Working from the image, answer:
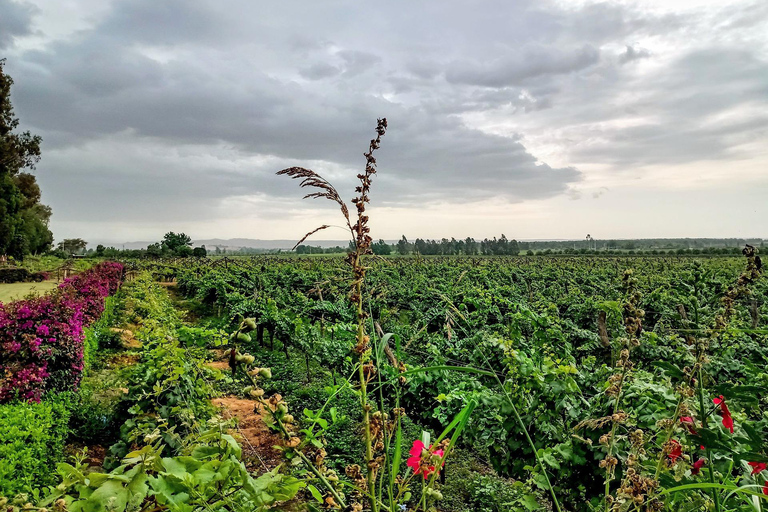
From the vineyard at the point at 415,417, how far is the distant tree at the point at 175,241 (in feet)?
206

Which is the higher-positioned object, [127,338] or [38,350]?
[38,350]

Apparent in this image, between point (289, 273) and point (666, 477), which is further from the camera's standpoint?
point (289, 273)

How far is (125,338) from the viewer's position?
13.0m

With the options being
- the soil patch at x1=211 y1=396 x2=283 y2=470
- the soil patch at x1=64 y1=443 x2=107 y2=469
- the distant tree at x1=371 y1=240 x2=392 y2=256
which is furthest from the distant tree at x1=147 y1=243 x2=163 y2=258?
the distant tree at x1=371 y1=240 x2=392 y2=256

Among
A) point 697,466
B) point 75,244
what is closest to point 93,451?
point 697,466

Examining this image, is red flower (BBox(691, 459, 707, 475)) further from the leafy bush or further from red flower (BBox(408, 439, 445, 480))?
the leafy bush

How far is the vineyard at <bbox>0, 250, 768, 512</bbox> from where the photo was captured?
1.12m

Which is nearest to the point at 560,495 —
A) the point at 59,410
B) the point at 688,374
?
the point at 688,374

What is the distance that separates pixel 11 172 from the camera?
128 ft

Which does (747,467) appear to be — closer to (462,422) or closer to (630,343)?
(630,343)

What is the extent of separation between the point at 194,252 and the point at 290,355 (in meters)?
59.0

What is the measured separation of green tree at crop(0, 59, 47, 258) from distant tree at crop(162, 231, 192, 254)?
28.4 meters

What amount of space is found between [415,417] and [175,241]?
241 ft

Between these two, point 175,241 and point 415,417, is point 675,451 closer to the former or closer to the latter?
point 415,417
